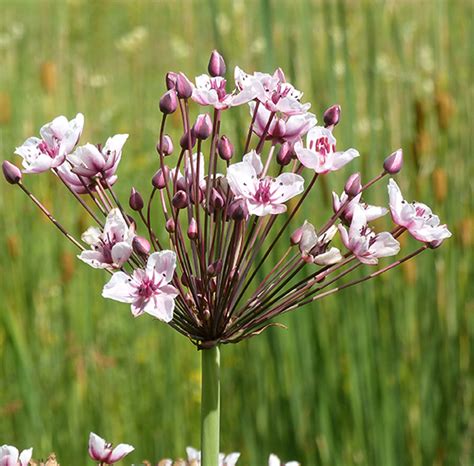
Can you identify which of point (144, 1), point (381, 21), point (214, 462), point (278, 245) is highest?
point (144, 1)

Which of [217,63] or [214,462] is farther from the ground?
[217,63]

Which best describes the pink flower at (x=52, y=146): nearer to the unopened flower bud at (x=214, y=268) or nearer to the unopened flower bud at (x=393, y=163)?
the unopened flower bud at (x=214, y=268)

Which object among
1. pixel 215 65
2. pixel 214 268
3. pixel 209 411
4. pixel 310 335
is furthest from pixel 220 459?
pixel 310 335

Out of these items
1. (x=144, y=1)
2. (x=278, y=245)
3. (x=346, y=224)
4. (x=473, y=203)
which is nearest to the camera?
(x=346, y=224)

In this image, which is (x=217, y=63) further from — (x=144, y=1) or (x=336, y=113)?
(x=144, y=1)

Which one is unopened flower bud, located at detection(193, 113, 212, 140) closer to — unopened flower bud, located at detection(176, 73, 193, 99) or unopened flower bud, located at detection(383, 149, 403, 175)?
unopened flower bud, located at detection(176, 73, 193, 99)

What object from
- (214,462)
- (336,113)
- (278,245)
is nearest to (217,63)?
(336,113)
